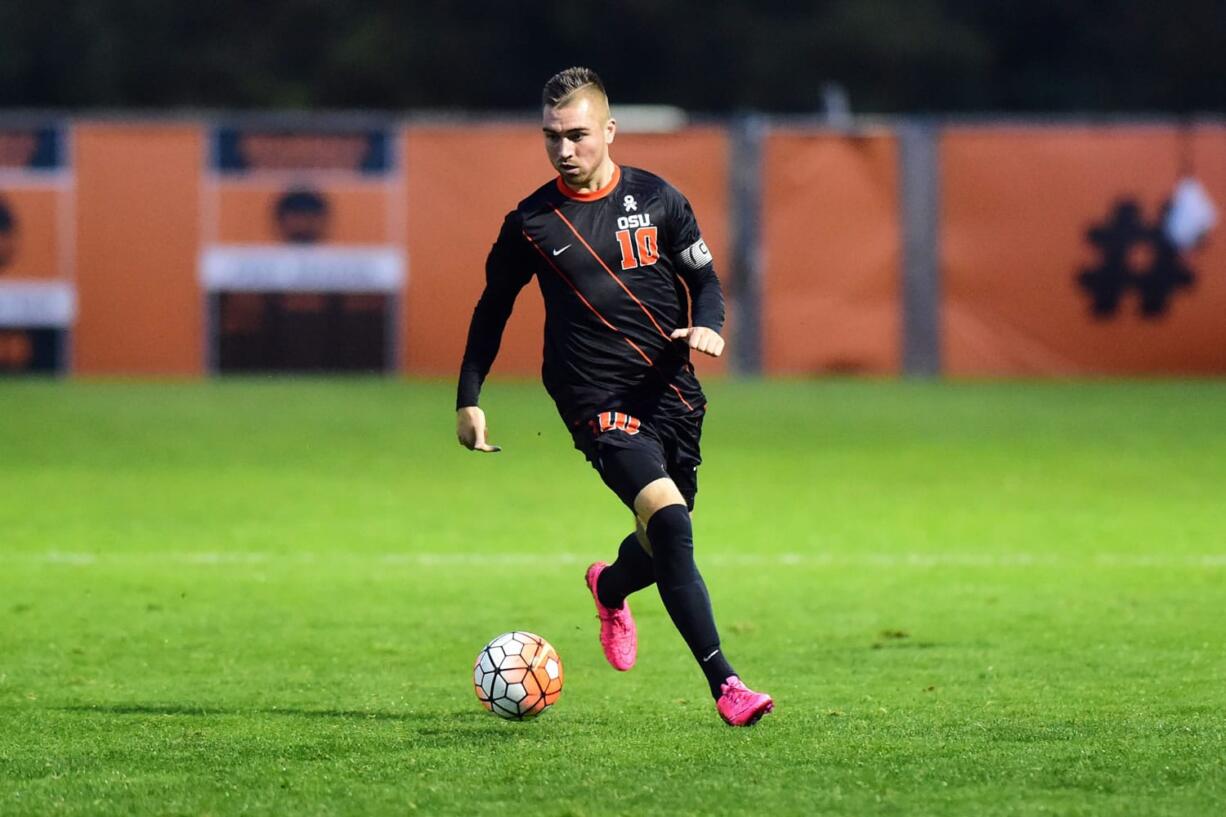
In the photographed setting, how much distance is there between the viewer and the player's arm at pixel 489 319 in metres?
6.90

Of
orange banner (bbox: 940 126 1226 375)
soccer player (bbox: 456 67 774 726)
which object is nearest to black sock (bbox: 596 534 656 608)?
soccer player (bbox: 456 67 774 726)

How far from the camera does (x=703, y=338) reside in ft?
21.4

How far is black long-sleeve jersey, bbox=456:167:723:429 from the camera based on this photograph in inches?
270

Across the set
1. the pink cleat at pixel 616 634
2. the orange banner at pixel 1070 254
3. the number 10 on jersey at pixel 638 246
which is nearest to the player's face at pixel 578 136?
the number 10 on jersey at pixel 638 246

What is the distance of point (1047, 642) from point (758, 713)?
8.12ft

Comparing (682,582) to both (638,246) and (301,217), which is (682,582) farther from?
(301,217)

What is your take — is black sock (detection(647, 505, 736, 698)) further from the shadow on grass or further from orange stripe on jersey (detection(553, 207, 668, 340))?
the shadow on grass

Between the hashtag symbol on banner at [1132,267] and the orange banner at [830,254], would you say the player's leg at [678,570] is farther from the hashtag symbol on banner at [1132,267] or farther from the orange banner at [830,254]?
the hashtag symbol on banner at [1132,267]

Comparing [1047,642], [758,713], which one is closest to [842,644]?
[1047,642]

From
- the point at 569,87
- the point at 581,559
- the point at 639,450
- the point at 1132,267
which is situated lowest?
the point at 1132,267

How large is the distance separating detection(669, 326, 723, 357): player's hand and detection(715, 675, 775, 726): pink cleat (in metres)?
0.98

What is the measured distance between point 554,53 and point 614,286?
36.9 meters

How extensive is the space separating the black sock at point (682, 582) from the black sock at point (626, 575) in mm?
533

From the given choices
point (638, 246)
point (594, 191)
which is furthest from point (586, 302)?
point (594, 191)
